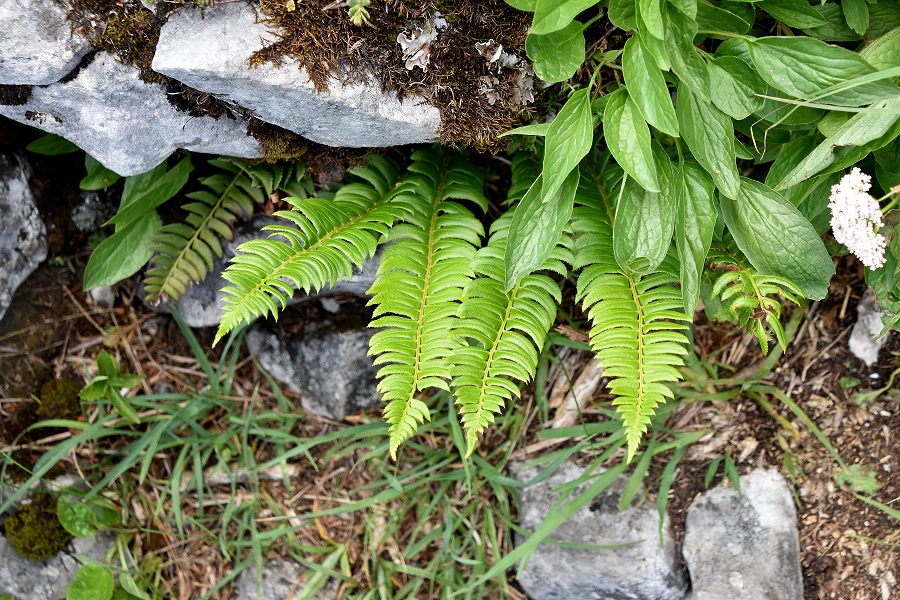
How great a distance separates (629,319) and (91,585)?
236 centimetres

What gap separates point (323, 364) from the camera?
298 centimetres

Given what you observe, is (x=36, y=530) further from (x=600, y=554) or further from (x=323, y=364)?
(x=600, y=554)

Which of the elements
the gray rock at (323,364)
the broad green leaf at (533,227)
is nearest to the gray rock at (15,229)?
the gray rock at (323,364)

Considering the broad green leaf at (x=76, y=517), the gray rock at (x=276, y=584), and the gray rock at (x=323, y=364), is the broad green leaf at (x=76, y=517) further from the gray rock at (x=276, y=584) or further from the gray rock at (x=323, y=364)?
the gray rock at (x=323, y=364)

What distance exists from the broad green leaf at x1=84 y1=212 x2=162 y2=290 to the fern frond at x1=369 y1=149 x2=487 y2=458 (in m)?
1.07

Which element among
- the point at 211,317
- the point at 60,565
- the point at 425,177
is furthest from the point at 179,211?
the point at 60,565

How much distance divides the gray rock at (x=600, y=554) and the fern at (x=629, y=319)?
2.73 feet

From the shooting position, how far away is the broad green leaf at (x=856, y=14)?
187 centimetres

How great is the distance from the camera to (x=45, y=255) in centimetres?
287

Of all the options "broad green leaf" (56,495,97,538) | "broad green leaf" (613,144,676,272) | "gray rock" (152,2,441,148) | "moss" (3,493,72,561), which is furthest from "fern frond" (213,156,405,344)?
"moss" (3,493,72,561)

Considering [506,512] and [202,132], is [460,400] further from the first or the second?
[202,132]

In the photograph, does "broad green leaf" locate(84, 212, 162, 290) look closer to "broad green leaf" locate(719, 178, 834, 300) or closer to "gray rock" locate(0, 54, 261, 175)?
"gray rock" locate(0, 54, 261, 175)

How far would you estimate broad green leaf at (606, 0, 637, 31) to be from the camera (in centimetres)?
180

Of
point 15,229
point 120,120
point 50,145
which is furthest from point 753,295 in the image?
point 15,229
